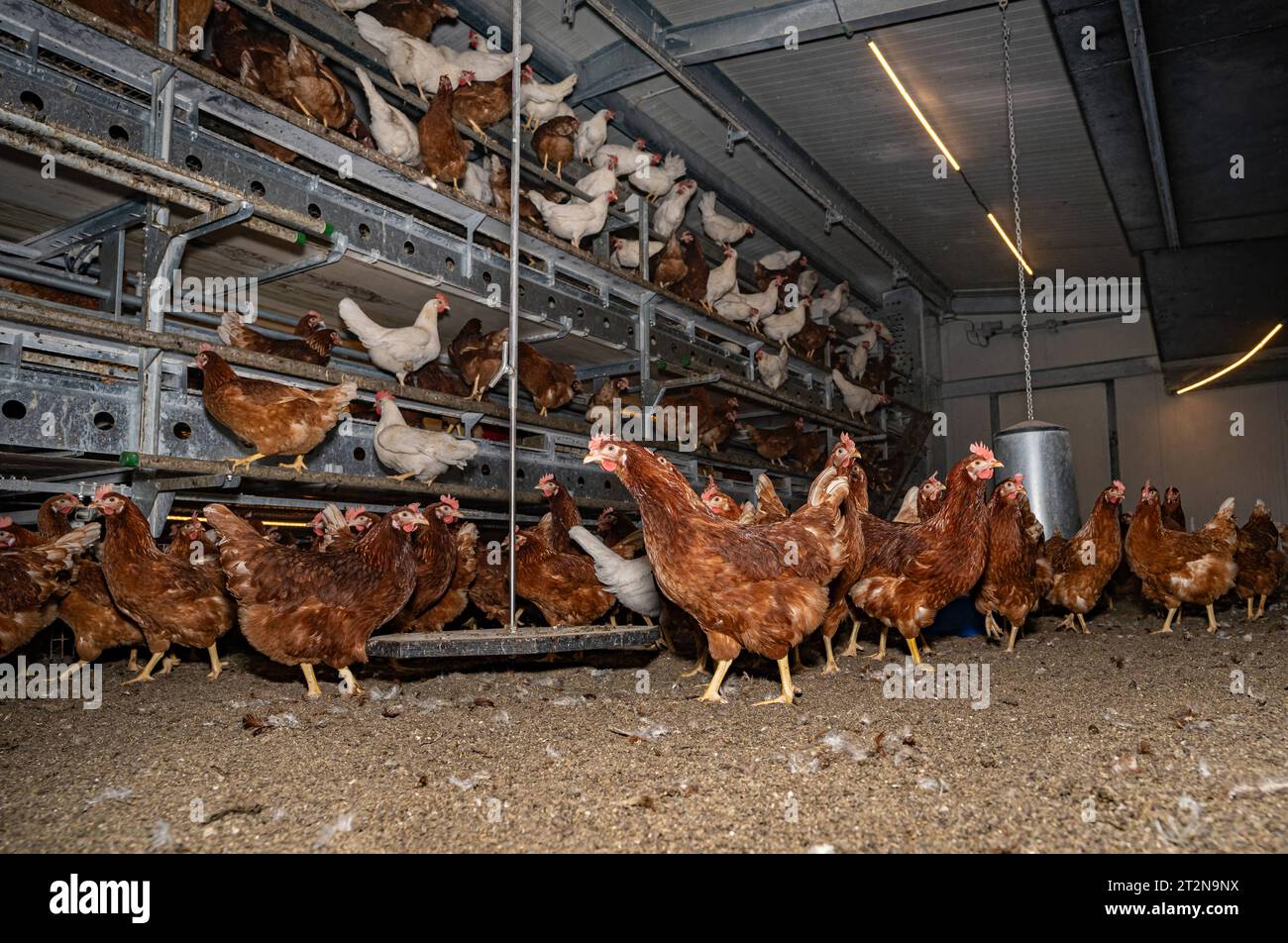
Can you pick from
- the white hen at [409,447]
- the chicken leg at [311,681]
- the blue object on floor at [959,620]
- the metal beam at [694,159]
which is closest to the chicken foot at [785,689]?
the chicken leg at [311,681]

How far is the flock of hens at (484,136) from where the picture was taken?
165 inches

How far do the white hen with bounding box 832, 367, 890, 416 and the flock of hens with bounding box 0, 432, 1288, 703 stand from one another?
13.6ft

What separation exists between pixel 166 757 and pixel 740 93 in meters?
6.21

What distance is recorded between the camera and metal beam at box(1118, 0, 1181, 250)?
143 inches

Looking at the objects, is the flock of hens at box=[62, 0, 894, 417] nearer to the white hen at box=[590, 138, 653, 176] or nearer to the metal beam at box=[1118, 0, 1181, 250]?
the white hen at box=[590, 138, 653, 176]

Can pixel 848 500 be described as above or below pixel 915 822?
above

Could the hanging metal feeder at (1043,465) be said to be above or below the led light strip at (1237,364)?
below

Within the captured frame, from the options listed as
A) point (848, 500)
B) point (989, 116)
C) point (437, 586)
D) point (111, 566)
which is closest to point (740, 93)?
point (989, 116)

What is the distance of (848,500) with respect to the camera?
3721mm

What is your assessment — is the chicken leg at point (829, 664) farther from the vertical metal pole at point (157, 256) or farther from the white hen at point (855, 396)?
the white hen at point (855, 396)

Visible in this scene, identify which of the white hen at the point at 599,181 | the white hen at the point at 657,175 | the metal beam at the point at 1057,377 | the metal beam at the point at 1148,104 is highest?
the white hen at the point at 657,175

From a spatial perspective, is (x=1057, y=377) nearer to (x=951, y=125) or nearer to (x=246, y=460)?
(x=951, y=125)

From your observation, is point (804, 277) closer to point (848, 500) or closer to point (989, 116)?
point (989, 116)

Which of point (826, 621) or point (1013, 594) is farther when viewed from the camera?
point (1013, 594)
